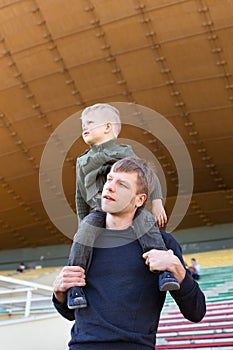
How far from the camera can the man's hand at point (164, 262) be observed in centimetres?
228

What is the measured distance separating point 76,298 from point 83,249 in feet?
0.76

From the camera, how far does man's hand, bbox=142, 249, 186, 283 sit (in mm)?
2283

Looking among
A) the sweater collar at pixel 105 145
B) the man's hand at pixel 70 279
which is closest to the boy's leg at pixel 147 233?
the man's hand at pixel 70 279

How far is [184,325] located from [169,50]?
1381 centimetres

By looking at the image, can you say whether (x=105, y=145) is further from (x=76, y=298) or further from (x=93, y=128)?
(x=76, y=298)

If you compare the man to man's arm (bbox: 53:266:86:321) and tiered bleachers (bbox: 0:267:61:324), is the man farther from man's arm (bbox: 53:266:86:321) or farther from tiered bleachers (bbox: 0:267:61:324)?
tiered bleachers (bbox: 0:267:61:324)

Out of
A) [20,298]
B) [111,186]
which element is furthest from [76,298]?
[20,298]

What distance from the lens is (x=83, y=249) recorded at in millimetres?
2455

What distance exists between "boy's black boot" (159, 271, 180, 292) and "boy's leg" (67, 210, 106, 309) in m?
0.33

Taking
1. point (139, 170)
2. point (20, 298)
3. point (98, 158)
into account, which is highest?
point (20, 298)

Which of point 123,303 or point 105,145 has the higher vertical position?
point 105,145

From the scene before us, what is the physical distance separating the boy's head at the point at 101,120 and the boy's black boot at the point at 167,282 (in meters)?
1.45

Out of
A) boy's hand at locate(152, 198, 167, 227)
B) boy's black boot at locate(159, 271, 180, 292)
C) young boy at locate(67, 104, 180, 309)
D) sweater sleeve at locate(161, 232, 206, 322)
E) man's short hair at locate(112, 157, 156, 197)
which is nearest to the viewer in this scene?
boy's black boot at locate(159, 271, 180, 292)

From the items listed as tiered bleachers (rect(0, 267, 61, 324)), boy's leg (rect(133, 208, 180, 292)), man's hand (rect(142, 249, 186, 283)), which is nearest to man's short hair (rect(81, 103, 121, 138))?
boy's leg (rect(133, 208, 180, 292))
